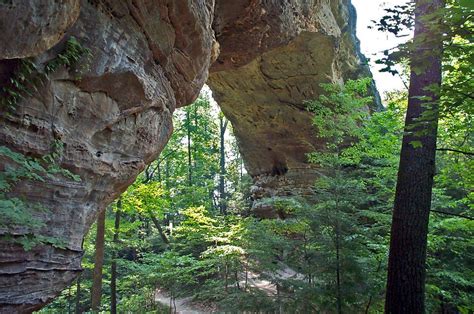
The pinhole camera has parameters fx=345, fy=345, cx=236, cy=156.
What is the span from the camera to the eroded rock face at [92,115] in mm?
4047

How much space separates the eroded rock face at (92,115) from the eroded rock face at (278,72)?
2.37m

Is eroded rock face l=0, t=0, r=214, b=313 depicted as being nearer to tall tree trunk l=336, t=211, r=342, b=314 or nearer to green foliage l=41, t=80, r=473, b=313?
green foliage l=41, t=80, r=473, b=313

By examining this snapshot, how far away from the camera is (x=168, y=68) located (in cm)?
629

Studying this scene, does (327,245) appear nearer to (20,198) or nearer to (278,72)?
(20,198)

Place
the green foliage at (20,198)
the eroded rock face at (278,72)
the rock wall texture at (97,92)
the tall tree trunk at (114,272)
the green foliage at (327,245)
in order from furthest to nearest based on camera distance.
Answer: the tall tree trunk at (114,272) → the eroded rock face at (278,72) → the green foliage at (327,245) → the rock wall texture at (97,92) → the green foliage at (20,198)

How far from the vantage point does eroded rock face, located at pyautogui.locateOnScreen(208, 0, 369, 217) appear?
28.5 feet

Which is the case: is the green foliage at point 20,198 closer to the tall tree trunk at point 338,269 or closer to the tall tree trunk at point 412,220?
the tall tree trunk at point 412,220

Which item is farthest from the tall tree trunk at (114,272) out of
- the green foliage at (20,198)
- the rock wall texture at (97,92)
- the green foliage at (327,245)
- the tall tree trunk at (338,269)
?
the tall tree trunk at (338,269)

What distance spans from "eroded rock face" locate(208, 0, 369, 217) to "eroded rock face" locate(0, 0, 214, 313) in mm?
2372

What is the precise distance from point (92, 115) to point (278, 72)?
8.96 metres

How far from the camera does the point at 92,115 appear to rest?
493cm

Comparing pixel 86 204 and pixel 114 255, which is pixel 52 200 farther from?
pixel 114 255

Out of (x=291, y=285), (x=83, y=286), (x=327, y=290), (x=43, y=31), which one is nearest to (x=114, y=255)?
(x=83, y=286)

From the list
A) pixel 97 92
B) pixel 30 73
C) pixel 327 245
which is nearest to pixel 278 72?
pixel 327 245
